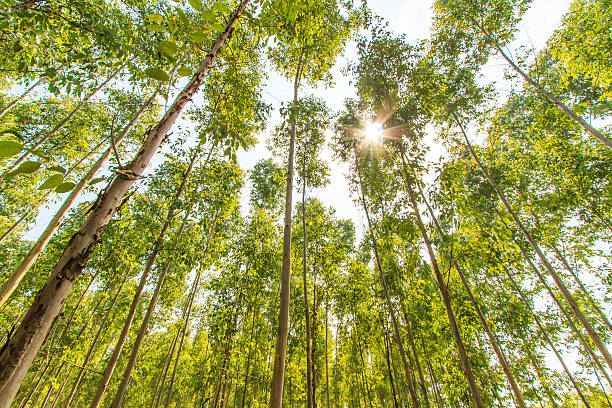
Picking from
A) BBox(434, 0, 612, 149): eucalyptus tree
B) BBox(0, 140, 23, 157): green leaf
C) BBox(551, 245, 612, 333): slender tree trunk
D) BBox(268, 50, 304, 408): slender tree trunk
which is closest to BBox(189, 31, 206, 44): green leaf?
BBox(0, 140, 23, 157): green leaf

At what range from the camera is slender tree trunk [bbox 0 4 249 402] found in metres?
0.84

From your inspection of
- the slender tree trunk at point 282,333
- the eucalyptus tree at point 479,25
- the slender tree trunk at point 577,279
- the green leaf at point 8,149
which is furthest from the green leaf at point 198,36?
the slender tree trunk at point 577,279

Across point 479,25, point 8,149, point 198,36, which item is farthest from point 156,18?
point 479,25

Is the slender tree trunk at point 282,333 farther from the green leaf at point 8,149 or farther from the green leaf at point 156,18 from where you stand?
the green leaf at point 8,149

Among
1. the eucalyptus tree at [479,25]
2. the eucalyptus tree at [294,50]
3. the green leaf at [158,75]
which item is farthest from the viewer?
the eucalyptus tree at [479,25]

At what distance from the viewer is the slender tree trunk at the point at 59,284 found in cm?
84

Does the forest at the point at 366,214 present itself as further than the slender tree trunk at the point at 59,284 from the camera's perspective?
Yes

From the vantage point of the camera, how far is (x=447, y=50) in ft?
33.3

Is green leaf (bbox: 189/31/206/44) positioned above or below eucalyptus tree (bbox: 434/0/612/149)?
below

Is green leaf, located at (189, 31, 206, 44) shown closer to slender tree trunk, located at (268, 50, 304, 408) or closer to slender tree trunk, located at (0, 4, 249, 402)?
slender tree trunk, located at (0, 4, 249, 402)

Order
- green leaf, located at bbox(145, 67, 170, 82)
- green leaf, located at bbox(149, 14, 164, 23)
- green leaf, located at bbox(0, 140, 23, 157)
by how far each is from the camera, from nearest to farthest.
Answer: green leaf, located at bbox(0, 140, 23, 157) → green leaf, located at bbox(145, 67, 170, 82) → green leaf, located at bbox(149, 14, 164, 23)

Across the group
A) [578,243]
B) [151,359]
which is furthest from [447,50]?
[151,359]

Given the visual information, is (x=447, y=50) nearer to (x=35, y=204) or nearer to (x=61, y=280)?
(x=61, y=280)

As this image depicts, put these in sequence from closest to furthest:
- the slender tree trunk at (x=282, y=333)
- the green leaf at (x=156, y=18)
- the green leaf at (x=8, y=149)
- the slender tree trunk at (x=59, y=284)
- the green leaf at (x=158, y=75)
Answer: the green leaf at (x=8, y=149) < the slender tree trunk at (x=59, y=284) < the green leaf at (x=158, y=75) < the green leaf at (x=156, y=18) < the slender tree trunk at (x=282, y=333)
